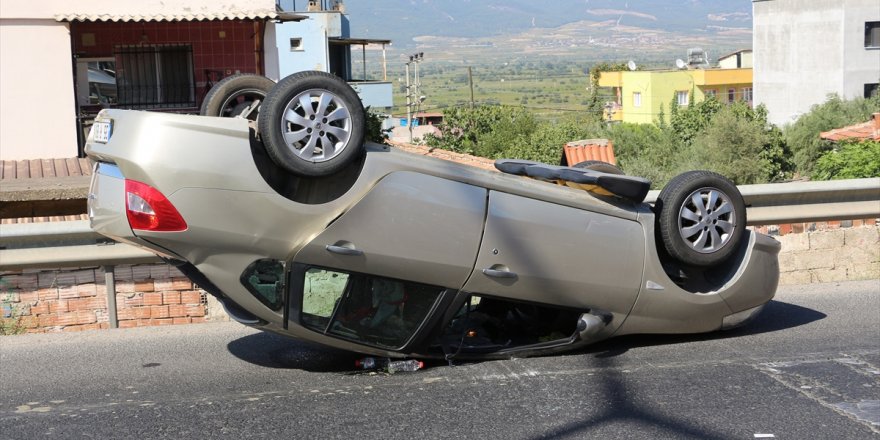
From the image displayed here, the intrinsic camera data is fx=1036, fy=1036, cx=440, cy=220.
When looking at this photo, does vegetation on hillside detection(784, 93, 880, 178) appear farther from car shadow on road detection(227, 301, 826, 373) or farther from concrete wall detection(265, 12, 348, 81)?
car shadow on road detection(227, 301, 826, 373)

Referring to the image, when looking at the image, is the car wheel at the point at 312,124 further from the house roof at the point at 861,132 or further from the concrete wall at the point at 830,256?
the house roof at the point at 861,132

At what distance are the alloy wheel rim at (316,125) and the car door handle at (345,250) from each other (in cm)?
46

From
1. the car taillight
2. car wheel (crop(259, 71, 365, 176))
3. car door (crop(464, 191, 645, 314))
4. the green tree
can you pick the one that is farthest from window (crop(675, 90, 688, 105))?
the car taillight

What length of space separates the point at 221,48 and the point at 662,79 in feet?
320

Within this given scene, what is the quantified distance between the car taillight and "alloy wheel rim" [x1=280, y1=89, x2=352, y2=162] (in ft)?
2.17

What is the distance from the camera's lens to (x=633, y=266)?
605 cm

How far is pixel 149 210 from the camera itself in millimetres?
5078

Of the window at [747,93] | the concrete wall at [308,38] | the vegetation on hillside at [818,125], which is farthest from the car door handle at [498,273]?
the window at [747,93]

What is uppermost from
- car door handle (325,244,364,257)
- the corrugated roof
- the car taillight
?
the corrugated roof

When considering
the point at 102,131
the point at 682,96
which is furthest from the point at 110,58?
the point at 682,96

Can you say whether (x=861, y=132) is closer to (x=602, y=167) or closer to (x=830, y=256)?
(x=830, y=256)

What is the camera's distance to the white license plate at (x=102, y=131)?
5.25 m

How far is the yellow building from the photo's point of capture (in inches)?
4299

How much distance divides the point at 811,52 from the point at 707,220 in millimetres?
76428
